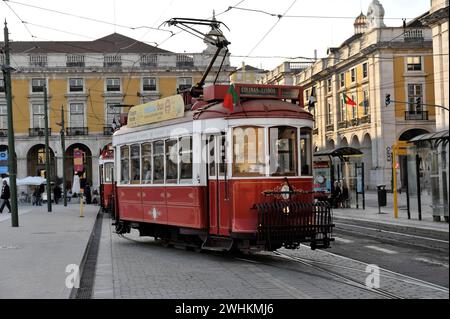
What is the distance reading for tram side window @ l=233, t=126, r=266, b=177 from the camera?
38.6 feet

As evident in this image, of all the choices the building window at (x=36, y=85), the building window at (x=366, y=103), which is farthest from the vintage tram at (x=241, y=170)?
the building window at (x=36, y=85)

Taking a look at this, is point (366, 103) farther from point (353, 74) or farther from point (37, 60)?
point (37, 60)

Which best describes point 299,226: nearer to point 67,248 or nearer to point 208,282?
point 208,282

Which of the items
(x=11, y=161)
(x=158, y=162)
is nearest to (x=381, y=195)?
(x=11, y=161)

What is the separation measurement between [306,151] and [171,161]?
118 inches

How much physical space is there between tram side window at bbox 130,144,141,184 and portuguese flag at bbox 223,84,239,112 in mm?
3981

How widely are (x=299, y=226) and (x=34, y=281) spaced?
176 inches

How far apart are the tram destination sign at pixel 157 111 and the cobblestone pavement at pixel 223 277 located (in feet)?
9.53

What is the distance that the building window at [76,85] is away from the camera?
77375mm

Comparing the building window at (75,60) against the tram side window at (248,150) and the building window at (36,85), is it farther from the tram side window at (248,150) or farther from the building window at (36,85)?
the tram side window at (248,150)

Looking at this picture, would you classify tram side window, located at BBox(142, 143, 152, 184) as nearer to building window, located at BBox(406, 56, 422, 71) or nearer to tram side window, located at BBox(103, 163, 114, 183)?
tram side window, located at BBox(103, 163, 114, 183)
